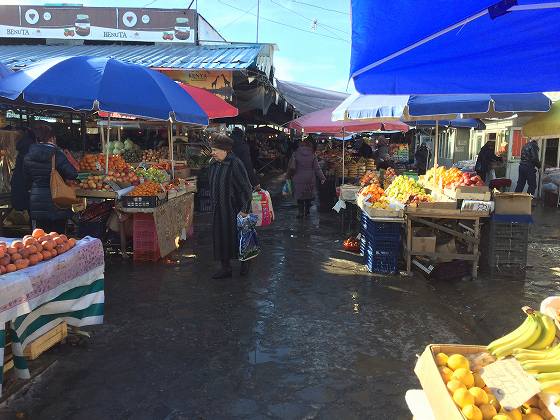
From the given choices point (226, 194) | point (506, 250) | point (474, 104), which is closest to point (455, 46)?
point (226, 194)

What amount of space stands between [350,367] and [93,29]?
50.4ft

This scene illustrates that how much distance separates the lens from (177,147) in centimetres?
1259

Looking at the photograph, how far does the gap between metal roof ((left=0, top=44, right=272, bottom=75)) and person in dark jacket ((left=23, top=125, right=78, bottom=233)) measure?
219 inches

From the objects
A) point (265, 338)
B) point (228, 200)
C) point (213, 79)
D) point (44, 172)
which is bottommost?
point (265, 338)

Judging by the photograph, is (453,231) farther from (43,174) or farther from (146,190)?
(43,174)

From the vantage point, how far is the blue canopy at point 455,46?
1.87 m

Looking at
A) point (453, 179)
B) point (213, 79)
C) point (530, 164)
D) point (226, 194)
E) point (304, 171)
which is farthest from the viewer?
point (530, 164)

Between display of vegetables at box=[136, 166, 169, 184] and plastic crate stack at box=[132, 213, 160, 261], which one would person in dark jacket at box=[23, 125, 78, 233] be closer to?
plastic crate stack at box=[132, 213, 160, 261]

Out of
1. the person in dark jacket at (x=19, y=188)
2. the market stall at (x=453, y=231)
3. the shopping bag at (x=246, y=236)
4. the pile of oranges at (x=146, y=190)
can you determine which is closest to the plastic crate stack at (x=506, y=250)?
the market stall at (x=453, y=231)

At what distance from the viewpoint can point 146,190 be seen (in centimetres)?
677

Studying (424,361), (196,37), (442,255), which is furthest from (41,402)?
(196,37)

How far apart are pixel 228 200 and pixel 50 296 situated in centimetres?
272

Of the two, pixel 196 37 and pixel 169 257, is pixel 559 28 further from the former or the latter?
pixel 196 37

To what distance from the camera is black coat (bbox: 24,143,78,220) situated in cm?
584
